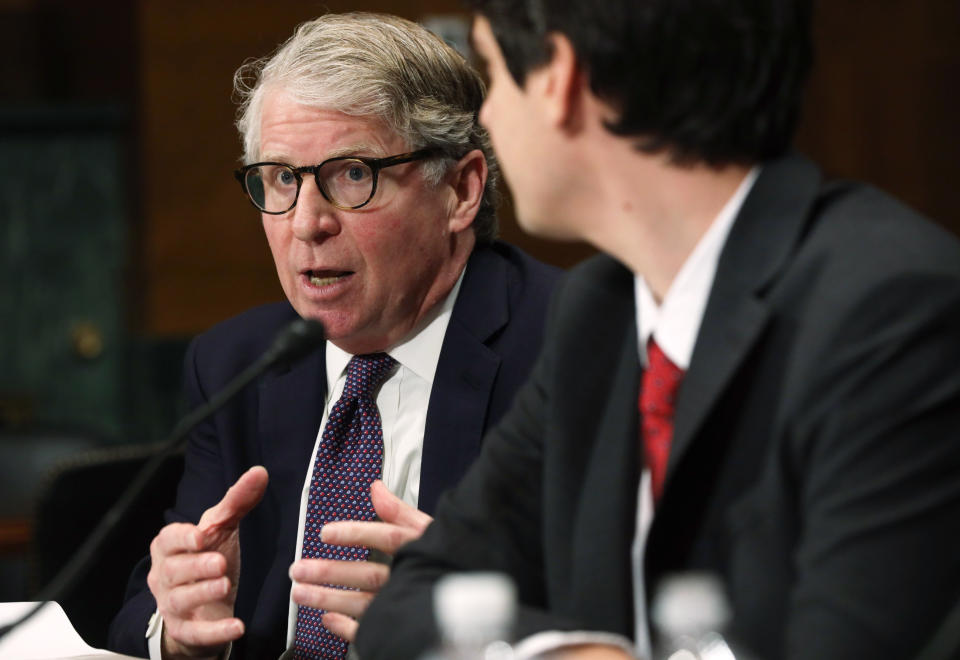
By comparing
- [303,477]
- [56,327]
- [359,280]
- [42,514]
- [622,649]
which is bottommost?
[56,327]

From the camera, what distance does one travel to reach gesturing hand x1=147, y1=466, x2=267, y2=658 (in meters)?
1.64

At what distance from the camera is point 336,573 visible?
159 cm

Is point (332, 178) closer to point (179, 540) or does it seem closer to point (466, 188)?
point (466, 188)

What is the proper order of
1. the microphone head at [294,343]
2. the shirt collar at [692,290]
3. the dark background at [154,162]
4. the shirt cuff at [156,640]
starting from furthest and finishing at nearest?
1. the dark background at [154,162]
2. the shirt cuff at [156,640]
3. the microphone head at [294,343]
4. the shirt collar at [692,290]

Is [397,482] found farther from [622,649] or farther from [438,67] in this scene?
[622,649]

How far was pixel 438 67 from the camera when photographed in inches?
80.8

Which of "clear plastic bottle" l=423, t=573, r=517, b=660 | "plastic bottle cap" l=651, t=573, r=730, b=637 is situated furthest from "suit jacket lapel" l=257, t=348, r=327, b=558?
"plastic bottle cap" l=651, t=573, r=730, b=637

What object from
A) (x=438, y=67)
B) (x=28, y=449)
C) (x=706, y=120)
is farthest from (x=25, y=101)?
(x=706, y=120)

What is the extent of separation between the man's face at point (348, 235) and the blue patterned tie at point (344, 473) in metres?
0.07

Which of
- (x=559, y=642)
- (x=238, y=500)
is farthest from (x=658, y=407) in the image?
(x=238, y=500)

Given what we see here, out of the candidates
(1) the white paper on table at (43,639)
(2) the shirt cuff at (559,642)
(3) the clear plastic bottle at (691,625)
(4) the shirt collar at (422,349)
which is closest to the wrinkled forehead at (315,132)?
(4) the shirt collar at (422,349)

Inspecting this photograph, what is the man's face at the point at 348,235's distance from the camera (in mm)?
1921

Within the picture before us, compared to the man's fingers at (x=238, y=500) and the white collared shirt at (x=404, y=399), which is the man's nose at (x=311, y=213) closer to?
the white collared shirt at (x=404, y=399)

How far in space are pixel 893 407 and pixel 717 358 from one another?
0.62 ft
